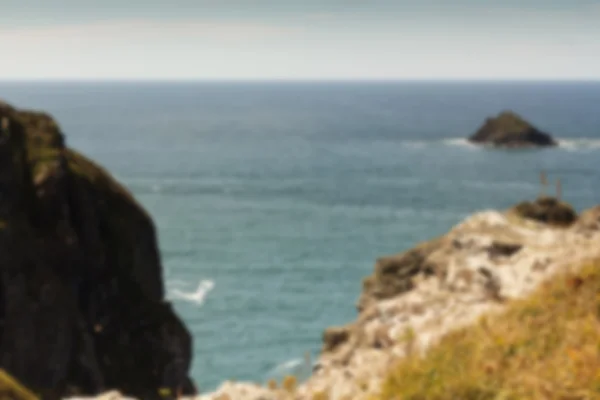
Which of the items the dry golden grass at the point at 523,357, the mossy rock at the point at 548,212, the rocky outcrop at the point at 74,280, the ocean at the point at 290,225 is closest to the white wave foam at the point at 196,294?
the ocean at the point at 290,225

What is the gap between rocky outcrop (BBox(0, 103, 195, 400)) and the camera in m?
44.5

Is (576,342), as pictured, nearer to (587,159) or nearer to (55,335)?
(55,335)

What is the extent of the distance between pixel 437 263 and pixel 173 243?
92.5m

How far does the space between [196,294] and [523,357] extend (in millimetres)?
78951

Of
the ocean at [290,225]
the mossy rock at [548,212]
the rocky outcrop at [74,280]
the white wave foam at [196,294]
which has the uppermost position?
the mossy rock at [548,212]

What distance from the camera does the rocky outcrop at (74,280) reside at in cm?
4453

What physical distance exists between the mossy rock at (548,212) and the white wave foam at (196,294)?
63275 millimetres

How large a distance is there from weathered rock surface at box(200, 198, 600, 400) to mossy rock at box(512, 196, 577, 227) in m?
0.07

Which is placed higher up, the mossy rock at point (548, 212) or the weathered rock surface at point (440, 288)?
the mossy rock at point (548, 212)

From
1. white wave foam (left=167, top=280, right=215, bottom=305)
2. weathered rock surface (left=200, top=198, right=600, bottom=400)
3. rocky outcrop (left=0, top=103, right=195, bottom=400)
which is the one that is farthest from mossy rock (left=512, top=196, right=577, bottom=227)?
white wave foam (left=167, top=280, right=215, bottom=305)

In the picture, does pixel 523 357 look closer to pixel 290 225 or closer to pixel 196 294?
pixel 196 294

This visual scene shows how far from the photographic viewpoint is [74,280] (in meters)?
49.5

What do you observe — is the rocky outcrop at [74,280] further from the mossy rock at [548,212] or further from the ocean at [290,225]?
the mossy rock at [548,212]

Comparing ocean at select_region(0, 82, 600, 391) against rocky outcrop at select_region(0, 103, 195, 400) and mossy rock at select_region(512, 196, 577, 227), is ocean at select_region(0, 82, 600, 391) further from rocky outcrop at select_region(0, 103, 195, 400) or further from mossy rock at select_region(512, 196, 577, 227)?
rocky outcrop at select_region(0, 103, 195, 400)
